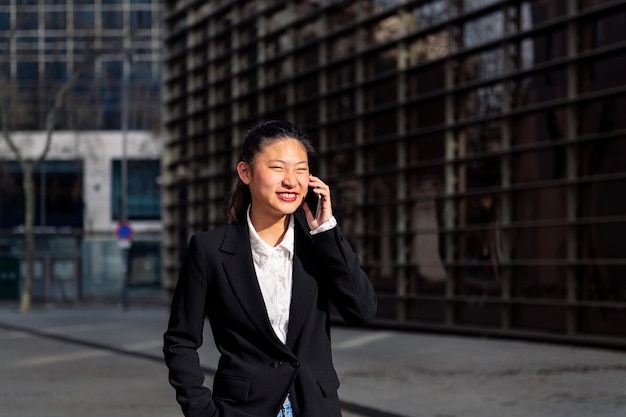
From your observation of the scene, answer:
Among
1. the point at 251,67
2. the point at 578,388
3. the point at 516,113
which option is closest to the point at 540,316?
the point at 516,113

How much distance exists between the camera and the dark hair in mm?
3555

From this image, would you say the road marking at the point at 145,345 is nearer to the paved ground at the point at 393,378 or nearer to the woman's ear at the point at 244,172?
the paved ground at the point at 393,378

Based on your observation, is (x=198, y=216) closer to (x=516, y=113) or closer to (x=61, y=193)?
(x=516, y=113)

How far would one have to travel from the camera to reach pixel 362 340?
1653 cm

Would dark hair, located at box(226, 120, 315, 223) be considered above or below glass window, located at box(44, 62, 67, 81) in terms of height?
below

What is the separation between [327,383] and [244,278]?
0.39 metres

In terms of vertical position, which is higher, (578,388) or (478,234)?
(478,234)

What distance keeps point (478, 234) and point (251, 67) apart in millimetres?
7234

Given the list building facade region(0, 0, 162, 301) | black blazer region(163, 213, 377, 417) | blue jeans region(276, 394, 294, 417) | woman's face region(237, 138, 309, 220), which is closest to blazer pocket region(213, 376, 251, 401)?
black blazer region(163, 213, 377, 417)

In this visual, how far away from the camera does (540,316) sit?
15062mm

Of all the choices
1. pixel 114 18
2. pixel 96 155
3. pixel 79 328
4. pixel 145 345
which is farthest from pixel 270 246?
pixel 114 18

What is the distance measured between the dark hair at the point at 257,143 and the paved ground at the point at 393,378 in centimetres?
507

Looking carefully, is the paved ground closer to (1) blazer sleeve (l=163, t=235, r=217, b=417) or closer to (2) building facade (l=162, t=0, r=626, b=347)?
(2) building facade (l=162, t=0, r=626, b=347)

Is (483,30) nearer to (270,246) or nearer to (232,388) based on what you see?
(270,246)
